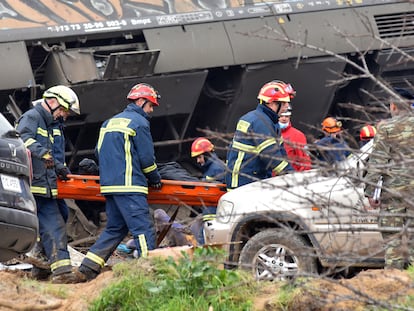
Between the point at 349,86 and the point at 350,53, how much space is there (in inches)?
Answer: 29.6

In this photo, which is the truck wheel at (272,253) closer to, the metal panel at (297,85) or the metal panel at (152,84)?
the metal panel at (152,84)

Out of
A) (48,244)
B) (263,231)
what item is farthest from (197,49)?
(263,231)

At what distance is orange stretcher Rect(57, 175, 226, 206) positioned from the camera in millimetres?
9805

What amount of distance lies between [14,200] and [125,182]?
7.37 feet

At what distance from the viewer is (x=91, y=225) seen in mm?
12812

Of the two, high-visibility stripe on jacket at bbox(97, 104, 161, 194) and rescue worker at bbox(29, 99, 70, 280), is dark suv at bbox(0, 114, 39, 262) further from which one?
rescue worker at bbox(29, 99, 70, 280)

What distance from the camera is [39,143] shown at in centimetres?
986

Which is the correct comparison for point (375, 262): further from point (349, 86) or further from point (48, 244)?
point (349, 86)

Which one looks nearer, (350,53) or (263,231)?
(263,231)

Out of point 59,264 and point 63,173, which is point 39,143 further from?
point 59,264

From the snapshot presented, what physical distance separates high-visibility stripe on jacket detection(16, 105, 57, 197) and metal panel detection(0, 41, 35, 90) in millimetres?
1913

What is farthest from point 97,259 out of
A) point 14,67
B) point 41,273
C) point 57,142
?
point 14,67

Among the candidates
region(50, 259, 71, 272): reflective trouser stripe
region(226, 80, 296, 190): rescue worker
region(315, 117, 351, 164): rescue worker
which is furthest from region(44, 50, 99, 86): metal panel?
region(315, 117, 351, 164): rescue worker

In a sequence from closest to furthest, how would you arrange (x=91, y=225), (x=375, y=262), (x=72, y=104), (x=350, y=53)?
(x=375, y=262) < (x=72, y=104) < (x=91, y=225) < (x=350, y=53)
